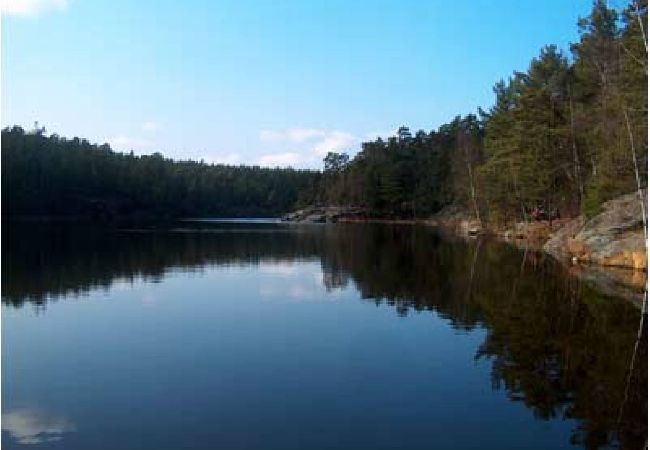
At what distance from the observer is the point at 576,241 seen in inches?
1764

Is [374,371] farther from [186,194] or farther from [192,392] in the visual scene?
[186,194]

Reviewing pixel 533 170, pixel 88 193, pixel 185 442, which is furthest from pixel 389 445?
pixel 88 193

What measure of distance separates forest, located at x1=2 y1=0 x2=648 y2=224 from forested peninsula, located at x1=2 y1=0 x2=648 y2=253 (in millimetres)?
181

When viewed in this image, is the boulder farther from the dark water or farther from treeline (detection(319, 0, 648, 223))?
the dark water

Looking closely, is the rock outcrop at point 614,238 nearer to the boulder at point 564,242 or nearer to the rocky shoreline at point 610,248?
the rocky shoreline at point 610,248

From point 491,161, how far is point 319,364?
60.3 meters

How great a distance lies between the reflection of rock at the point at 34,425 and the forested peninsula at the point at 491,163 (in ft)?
63.5

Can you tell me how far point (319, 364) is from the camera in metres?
17.6

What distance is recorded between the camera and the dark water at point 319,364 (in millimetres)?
12438

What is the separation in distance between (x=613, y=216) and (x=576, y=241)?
3.90 m

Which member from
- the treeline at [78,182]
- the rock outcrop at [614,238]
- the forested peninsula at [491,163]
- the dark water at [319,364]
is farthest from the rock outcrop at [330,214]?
the dark water at [319,364]

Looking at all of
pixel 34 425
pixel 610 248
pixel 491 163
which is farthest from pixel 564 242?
pixel 34 425

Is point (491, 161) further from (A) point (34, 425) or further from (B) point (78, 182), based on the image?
(B) point (78, 182)

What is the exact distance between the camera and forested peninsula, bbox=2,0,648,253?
4190 centimetres
